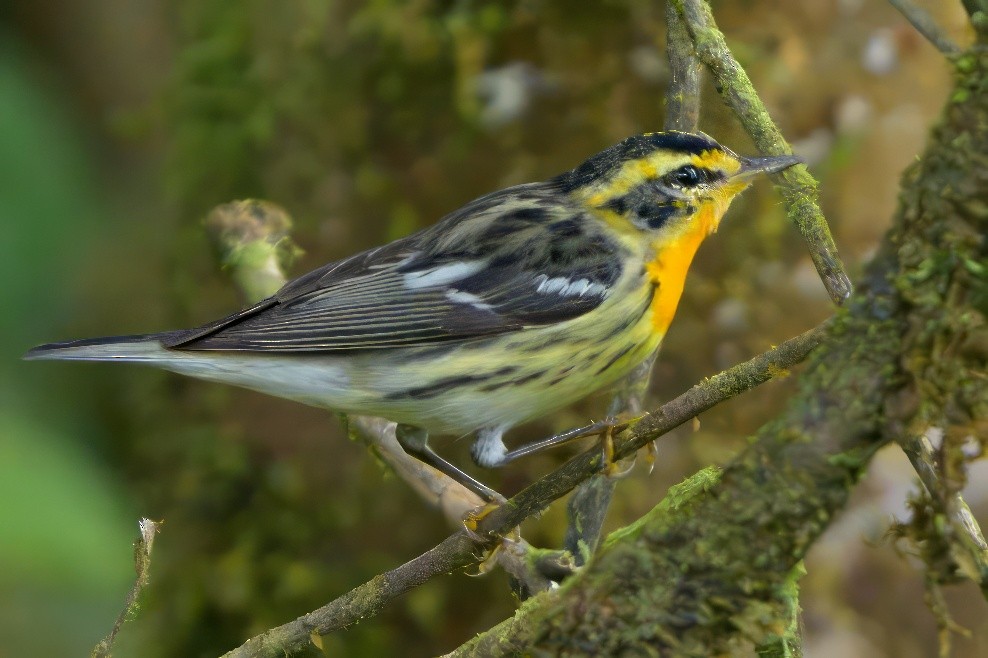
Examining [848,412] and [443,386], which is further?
[443,386]

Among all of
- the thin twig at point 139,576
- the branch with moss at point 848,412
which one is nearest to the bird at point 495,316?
the thin twig at point 139,576

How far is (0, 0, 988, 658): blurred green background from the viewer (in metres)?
4.06

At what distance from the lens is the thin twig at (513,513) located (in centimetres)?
185

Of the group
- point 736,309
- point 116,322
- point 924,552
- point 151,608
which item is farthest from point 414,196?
point 924,552

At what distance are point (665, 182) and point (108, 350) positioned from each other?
1650 mm

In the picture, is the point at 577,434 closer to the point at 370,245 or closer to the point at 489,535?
the point at 489,535

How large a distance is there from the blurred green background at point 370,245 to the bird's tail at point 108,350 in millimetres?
1489

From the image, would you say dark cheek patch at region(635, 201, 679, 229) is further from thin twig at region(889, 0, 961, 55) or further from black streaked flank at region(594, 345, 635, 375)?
thin twig at region(889, 0, 961, 55)

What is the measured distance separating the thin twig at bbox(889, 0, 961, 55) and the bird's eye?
33.3 inches

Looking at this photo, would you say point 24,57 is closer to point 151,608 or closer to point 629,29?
point 151,608

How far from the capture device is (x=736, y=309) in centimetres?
414

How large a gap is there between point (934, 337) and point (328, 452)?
3.48 m

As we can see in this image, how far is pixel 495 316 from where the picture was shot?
3.01 m

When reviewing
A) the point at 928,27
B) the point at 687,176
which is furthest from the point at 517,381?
the point at 928,27
